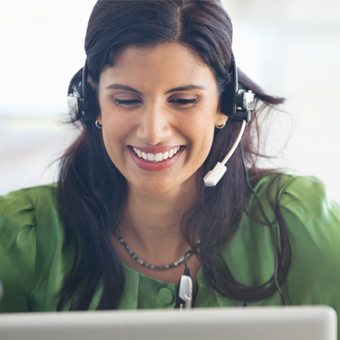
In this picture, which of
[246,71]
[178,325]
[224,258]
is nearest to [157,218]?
[224,258]

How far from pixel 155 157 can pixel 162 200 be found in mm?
156

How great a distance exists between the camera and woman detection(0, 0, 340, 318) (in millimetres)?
896

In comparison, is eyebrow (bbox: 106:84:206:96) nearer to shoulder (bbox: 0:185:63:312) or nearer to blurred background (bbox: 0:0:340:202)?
blurred background (bbox: 0:0:340:202)

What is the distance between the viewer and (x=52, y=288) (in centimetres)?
100

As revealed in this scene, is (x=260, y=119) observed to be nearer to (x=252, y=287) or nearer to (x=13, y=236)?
(x=252, y=287)

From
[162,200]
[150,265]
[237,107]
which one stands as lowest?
[150,265]

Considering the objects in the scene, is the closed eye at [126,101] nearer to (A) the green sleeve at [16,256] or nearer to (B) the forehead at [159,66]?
(B) the forehead at [159,66]

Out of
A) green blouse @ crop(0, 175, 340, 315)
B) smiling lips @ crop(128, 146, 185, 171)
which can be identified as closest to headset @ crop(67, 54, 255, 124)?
smiling lips @ crop(128, 146, 185, 171)

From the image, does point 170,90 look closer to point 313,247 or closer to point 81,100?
point 81,100

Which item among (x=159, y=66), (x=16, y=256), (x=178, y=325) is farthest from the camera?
(x=16, y=256)

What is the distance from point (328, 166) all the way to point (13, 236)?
827 mm

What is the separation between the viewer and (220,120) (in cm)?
100

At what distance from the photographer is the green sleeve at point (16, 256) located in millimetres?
990

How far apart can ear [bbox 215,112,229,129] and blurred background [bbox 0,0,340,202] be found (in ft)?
0.52
